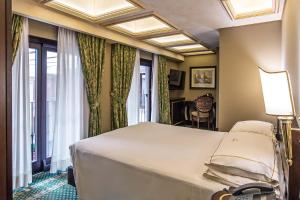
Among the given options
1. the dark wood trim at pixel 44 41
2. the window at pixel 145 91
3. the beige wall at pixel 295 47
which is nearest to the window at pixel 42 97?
the dark wood trim at pixel 44 41

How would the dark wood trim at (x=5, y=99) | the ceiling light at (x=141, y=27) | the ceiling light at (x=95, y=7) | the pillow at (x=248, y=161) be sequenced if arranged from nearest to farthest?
1. the dark wood trim at (x=5, y=99)
2. the pillow at (x=248, y=161)
3. the ceiling light at (x=95, y=7)
4. the ceiling light at (x=141, y=27)

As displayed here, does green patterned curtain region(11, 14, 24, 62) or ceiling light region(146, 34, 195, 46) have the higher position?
ceiling light region(146, 34, 195, 46)

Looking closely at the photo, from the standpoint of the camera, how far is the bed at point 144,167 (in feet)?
4.86

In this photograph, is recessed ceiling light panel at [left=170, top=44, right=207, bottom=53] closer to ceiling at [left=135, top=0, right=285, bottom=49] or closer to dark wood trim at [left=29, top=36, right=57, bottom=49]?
ceiling at [left=135, top=0, right=285, bottom=49]

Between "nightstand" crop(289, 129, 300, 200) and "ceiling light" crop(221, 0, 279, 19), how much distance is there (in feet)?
6.24

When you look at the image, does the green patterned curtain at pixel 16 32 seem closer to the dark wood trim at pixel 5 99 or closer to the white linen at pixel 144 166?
the white linen at pixel 144 166

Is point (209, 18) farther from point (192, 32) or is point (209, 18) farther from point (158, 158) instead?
point (158, 158)

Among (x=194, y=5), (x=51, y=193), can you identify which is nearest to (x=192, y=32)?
(x=194, y=5)

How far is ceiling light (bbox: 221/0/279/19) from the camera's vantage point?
2607 mm

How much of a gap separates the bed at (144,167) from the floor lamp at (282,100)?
19.1 inches

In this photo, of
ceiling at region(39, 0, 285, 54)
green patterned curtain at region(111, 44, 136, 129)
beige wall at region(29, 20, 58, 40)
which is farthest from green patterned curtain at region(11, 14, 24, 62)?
green patterned curtain at region(111, 44, 136, 129)

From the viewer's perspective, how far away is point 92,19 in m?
3.12

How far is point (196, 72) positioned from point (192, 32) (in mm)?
2845

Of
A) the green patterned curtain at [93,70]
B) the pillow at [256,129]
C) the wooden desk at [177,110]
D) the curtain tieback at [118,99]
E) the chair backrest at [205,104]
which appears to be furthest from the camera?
the wooden desk at [177,110]
